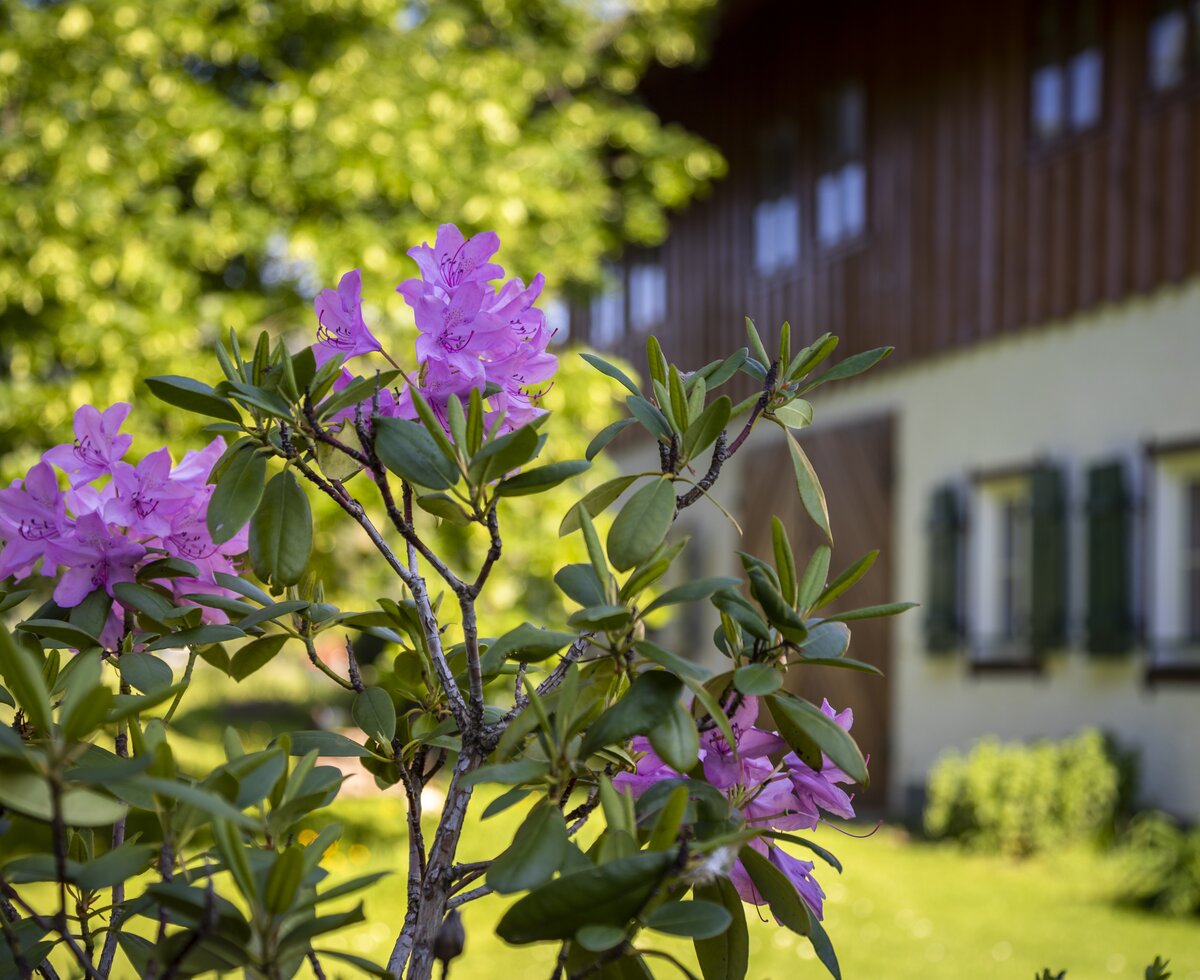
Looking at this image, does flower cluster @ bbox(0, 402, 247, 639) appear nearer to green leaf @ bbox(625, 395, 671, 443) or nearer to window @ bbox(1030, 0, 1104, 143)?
green leaf @ bbox(625, 395, 671, 443)

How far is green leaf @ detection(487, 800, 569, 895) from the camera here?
0.98 m

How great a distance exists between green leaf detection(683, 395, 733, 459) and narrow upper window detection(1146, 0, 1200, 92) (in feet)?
24.3

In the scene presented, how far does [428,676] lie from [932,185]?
352 inches

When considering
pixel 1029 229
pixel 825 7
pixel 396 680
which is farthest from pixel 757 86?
pixel 396 680

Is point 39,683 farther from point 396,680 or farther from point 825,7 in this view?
point 825,7

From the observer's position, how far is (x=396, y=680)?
1.49m

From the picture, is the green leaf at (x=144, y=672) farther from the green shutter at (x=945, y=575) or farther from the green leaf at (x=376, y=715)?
the green shutter at (x=945, y=575)

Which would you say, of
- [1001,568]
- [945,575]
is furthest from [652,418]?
[945,575]

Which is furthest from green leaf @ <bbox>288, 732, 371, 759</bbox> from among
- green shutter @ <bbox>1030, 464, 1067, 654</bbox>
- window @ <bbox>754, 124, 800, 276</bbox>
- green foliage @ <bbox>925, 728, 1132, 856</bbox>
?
window @ <bbox>754, 124, 800, 276</bbox>

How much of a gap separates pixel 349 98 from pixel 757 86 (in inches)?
208

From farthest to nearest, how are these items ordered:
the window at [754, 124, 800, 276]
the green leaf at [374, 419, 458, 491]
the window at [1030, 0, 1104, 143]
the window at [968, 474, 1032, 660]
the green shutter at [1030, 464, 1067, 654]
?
the window at [754, 124, 800, 276] → the window at [968, 474, 1032, 660] → the window at [1030, 0, 1104, 143] → the green shutter at [1030, 464, 1067, 654] → the green leaf at [374, 419, 458, 491]

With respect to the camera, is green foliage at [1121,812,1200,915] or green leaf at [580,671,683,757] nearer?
green leaf at [580,671,683,757]

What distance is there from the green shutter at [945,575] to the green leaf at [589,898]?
28.1ft

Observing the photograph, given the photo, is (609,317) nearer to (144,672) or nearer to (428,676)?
(428,676)
